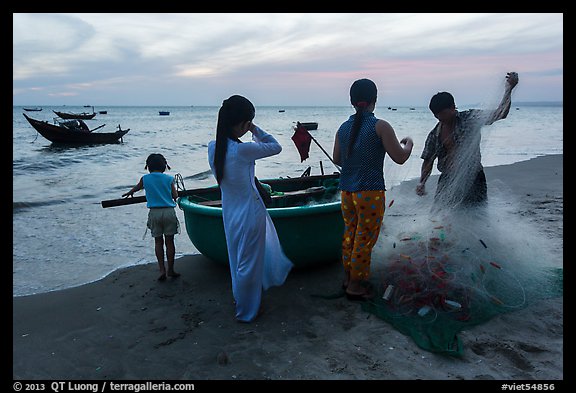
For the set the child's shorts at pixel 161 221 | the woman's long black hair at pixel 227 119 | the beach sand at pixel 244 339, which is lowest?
the beach sand at pixel 244 339

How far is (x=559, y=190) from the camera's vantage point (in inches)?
343

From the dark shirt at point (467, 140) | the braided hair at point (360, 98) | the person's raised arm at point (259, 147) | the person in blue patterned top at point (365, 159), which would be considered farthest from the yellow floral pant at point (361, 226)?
the dark shirt at point (467, 140)

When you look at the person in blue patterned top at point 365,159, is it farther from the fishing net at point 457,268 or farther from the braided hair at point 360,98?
the fishing net at point 457,268

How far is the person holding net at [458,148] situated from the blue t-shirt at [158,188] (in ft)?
9.19

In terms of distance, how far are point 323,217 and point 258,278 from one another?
3.80 feet

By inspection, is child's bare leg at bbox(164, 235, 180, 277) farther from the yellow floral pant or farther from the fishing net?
the fishing net

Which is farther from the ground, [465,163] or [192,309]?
[465,163]

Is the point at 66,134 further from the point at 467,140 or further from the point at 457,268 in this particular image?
the point at 457,268

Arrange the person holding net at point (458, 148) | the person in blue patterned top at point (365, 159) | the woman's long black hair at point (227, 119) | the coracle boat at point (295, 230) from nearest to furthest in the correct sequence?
the woman's long black hair at point (227, 119) < the person in blue patterned top at point (365, 159) < the person holding net at point (458, 148) < the coracle boat at point (295, 230)

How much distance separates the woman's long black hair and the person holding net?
1850mm

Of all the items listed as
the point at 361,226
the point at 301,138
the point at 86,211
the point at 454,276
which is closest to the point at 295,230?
the point at 361,226

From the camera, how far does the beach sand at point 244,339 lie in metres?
2.98
